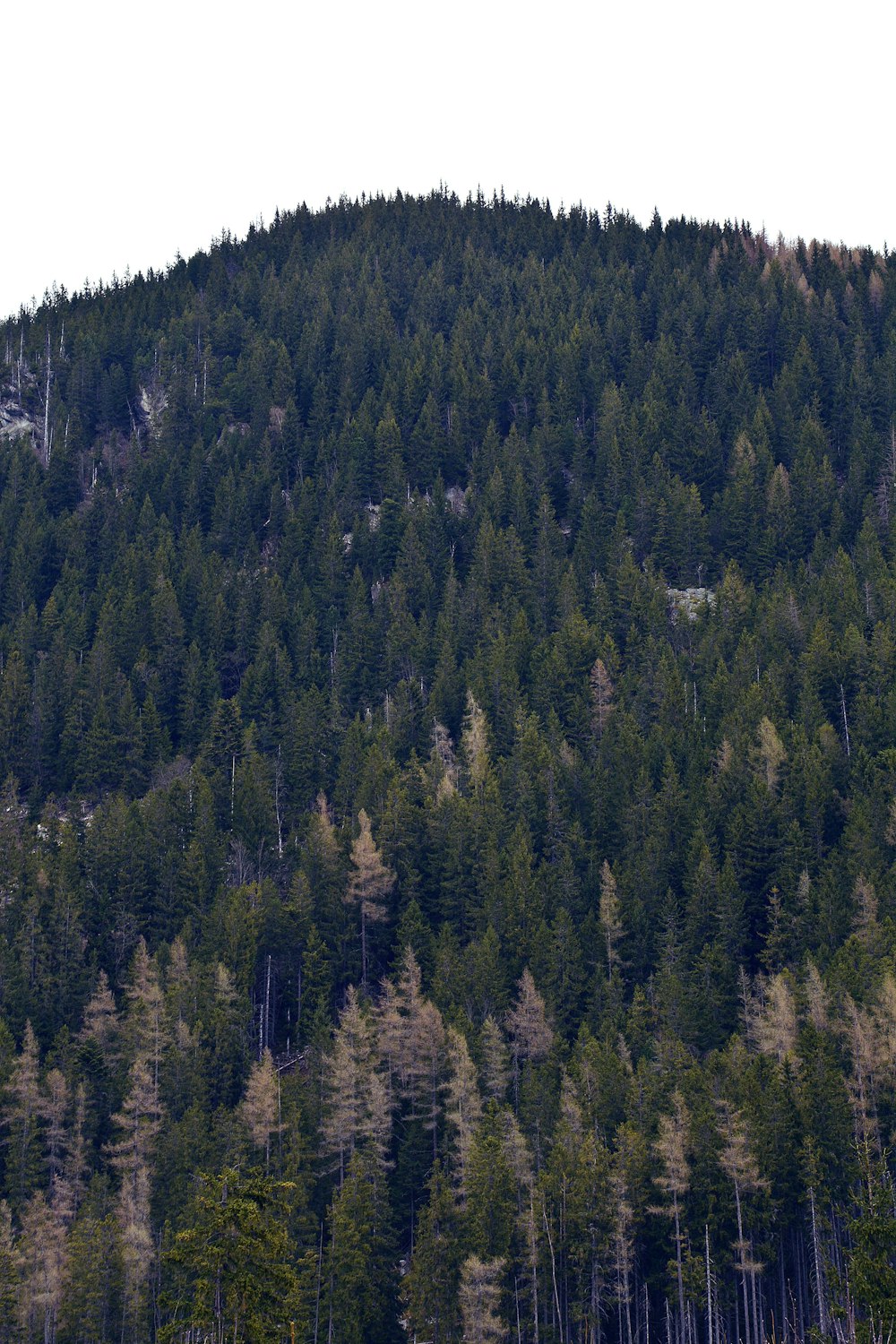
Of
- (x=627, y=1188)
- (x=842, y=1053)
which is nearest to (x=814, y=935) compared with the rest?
(x=842, y=1053)

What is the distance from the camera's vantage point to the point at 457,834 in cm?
10244

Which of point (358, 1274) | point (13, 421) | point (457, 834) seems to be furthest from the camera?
point (13, 421)

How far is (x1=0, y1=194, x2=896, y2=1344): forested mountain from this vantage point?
6838cm

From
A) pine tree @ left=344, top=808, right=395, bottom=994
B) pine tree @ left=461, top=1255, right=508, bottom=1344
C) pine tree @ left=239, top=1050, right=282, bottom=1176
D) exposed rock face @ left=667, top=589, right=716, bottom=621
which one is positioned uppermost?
exposed rock face @ left=667, top=589, right=716, bottom=621

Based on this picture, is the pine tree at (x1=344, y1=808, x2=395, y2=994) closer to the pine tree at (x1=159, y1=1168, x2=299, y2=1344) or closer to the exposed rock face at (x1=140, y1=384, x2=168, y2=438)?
the pine tree at (x1=159, y1=1168, x2=299, y2=1344)

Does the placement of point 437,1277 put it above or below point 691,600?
below

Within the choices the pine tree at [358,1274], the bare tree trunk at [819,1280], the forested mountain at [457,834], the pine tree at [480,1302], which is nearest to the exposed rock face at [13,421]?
the forested mountain at [457,834]

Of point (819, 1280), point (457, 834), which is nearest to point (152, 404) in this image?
point (457, 834)

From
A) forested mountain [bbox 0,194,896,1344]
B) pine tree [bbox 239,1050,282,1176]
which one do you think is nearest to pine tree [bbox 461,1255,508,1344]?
forested mountain [bbox 0,194,896,1344]

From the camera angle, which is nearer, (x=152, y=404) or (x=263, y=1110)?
(x=263, y=1110)

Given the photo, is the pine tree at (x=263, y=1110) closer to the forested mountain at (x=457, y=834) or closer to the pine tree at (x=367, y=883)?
the forested mountain at (x=457, y=834)

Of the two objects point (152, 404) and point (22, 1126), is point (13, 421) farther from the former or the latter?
point (22, 1126)

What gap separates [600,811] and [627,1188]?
39492mm

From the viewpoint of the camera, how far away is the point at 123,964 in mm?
101938
